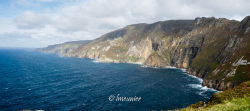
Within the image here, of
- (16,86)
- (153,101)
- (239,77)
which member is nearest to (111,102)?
(153,101)

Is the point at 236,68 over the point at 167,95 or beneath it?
over

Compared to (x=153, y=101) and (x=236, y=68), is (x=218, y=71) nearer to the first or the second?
(x=236, y=68)

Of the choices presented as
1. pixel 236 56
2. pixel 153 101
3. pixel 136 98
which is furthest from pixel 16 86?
pixel 236 56

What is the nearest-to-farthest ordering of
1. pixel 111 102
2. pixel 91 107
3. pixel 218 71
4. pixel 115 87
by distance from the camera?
pixel 91 107 < pixel 111 102 < pixel 115 87 < pixel 218 71

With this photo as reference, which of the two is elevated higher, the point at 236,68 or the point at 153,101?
the point at 236,68

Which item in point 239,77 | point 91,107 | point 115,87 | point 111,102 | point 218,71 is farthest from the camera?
point 218,71

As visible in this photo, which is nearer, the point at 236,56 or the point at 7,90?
the point at 7,90

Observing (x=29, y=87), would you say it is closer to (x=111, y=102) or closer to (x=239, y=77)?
(x=111, y=102)

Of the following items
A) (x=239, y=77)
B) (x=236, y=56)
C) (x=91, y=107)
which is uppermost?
(x=236, y=56)

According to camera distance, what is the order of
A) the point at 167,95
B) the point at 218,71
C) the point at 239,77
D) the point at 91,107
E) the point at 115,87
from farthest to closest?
the point at 218,71
the point at 115,87
the point at 239,77
the point at 167,95
the point at 91,107
